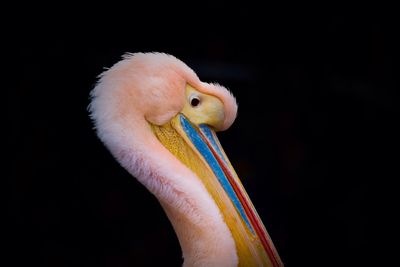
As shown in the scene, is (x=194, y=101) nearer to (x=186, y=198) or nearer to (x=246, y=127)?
(x=186, y=198)

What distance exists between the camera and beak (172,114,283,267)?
1.21 meters

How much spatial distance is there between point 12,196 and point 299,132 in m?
1.50

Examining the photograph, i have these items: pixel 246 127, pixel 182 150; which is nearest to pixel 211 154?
pixel 182 150

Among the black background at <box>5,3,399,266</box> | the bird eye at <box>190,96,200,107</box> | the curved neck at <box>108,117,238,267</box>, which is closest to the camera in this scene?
the curved neck at <box>108,117,238,267</box>

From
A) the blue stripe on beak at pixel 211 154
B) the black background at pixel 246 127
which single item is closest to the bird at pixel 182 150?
the blue stripe on beak at pixel 211 154

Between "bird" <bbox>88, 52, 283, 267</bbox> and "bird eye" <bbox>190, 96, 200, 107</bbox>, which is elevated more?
"bird eye" <bbox>190, 96, 200, 107</bbox>

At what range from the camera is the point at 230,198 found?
1228 mm

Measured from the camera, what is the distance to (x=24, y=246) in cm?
224

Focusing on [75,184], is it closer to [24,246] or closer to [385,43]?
[24,246]

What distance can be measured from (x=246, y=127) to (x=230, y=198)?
3.93 feet

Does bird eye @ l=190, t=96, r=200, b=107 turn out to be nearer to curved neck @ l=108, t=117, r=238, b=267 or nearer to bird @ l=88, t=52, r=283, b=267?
bird @ l=88, t=52, r=283, b=267

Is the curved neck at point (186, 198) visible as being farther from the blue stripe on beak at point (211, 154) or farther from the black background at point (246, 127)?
the black background at point (246, 127)

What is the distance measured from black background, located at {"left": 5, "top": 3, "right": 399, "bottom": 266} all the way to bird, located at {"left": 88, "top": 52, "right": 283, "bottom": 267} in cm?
90

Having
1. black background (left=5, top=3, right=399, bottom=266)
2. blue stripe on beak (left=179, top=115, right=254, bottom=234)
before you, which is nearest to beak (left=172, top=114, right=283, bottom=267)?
blue stripe on beak (left=179, top=115, right=254, bottom=234)
